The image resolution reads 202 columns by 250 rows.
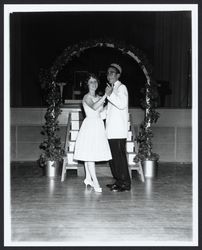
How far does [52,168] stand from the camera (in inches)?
281

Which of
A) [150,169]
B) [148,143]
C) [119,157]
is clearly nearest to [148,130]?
[148,143]

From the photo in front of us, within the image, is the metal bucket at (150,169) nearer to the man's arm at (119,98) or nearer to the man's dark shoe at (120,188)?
the man's dark shoe at (120,188)

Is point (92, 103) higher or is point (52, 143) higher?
point (92, 103)

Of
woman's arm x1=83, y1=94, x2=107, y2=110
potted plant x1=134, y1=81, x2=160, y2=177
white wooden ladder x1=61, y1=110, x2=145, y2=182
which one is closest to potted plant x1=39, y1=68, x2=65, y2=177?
white wooden ladder x1=61, y1=110, x2=145, y2=182

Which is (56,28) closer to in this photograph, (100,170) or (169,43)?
(169,43)

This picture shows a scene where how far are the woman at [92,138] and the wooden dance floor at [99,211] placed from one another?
493 mm

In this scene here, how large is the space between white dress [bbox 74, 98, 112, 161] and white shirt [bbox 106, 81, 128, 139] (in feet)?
0.44

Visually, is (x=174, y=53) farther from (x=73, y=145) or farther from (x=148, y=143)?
(x=73, y=145)

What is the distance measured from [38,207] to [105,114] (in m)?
1.84

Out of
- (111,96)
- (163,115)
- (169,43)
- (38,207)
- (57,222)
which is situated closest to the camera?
(57,222)

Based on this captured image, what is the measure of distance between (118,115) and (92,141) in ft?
1.74

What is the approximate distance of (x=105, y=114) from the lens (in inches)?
249

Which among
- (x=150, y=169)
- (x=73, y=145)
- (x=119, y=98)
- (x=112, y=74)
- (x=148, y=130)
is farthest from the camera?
(x=73, y=145)

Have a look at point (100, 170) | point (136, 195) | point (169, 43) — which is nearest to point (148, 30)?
point (169, 43)
